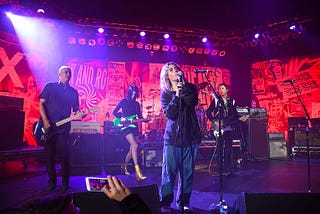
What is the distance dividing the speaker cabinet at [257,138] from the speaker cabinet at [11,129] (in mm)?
7141

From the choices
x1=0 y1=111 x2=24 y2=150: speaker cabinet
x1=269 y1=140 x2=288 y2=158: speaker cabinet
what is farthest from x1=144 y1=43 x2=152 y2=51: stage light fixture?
x1=269 y1=140 x2=288 y2=158: speaker cabinet

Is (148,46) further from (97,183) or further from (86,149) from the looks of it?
(97,183)

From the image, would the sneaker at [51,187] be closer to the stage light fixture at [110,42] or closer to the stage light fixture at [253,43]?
the stage light fixture at [110,42]

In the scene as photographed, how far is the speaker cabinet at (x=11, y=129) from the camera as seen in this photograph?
705 centimetres

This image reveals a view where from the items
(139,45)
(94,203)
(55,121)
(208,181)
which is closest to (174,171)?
(94,203)

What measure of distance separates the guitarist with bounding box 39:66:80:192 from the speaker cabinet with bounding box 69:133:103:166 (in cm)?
316

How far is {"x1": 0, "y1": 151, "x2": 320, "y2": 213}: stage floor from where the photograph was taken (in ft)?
15.2

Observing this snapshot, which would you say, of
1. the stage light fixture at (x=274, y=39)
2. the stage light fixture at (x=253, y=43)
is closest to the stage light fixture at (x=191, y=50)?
the stage light fixture at (x=253, y=43)

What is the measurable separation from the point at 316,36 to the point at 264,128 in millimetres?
4264

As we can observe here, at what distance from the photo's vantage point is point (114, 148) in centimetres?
856

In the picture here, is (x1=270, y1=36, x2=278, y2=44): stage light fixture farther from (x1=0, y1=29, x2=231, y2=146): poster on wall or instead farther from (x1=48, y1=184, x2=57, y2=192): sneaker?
(x1=48, y1=184, x2=57, y2=192): sneaker

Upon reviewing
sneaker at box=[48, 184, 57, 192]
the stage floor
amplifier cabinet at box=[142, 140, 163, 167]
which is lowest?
the stage floor

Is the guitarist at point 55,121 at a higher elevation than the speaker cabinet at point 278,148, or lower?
higher

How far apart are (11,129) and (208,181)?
5278 mm
